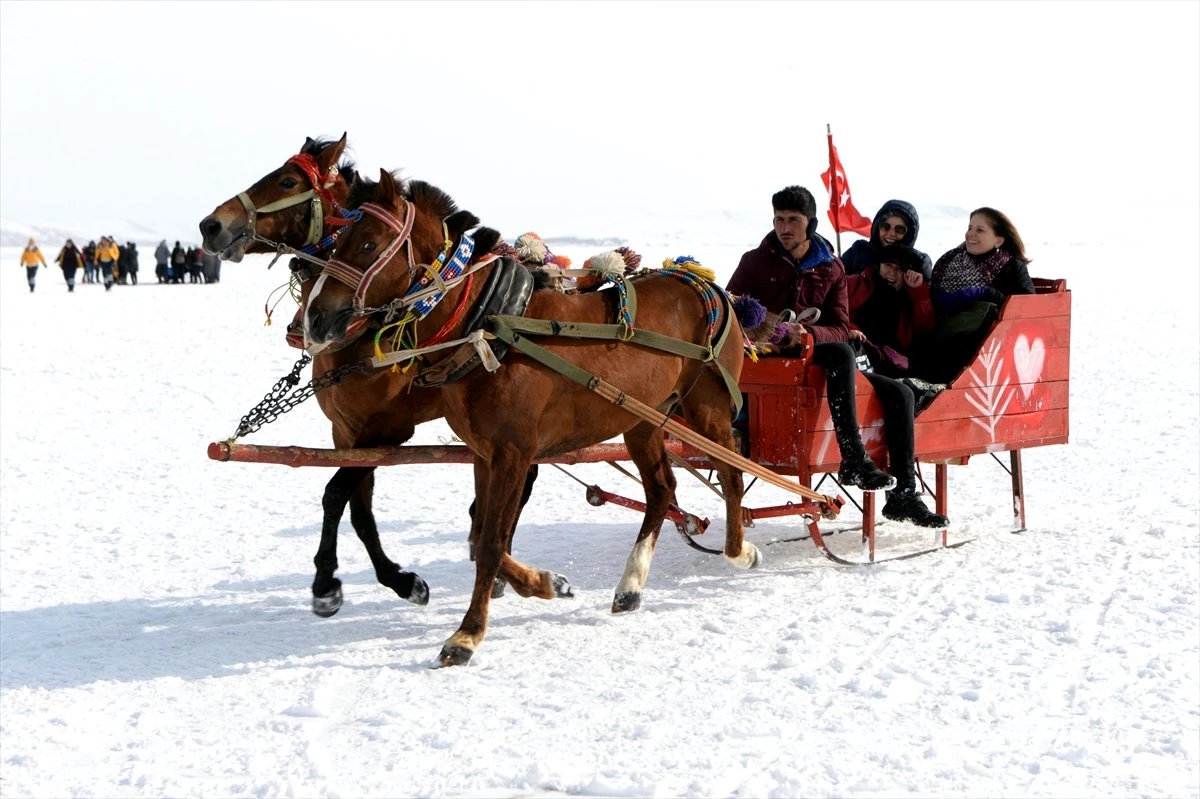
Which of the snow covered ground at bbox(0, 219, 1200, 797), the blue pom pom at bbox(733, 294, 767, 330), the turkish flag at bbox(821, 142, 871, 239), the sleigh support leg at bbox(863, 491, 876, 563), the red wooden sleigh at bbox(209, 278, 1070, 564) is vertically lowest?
the snow covered ground at bbox(0, 219, 1200, 797)

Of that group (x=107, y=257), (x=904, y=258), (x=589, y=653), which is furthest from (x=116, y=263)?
(x=589, y=653)

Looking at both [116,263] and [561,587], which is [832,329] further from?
[116,263]

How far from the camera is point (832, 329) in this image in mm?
7055

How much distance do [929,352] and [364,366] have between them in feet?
12.3

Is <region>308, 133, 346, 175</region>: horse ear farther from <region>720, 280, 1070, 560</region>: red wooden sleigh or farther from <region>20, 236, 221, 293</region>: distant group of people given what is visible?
<region>20, 236, 221, 293</region>: distant group of people

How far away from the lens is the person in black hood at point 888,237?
7.93 m

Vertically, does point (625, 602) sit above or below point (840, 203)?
below

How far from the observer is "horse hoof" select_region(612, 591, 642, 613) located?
21.0 ft

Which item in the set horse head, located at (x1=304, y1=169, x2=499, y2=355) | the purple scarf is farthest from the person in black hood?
horse head, located at (x1=304, y1=169, x2=499, y2=355)

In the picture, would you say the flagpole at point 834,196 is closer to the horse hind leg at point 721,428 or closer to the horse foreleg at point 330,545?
the horse hind leg at point 721,428

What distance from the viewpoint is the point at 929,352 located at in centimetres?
790

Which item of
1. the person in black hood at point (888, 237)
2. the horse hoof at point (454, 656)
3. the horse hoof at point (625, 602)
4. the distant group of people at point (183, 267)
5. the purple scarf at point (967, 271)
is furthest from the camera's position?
the distant group of people at point (183, 267)

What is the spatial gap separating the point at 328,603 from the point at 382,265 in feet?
6.30

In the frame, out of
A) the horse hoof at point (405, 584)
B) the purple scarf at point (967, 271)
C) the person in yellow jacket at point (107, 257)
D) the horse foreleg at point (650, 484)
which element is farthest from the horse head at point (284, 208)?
the person in yellow jacket at point (107, 257)
